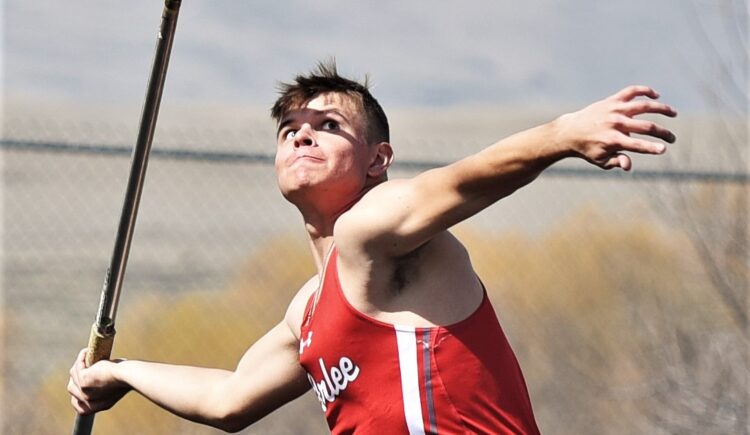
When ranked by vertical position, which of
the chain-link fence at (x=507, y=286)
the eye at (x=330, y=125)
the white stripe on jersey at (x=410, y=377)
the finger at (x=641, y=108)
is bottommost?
the chain-link fence at (x=507, y=286)

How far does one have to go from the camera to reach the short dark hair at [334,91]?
12.1ft

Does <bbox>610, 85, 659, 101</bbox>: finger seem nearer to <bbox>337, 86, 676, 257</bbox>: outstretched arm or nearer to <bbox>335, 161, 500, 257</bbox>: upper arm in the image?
<bbox>337, 86, 676, 257</bbox>: outstretched arm

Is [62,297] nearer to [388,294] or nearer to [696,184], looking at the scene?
[696,184]

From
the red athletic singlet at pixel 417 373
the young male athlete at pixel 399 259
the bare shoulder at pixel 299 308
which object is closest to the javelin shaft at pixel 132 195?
the young male athlete at pixel 399 259

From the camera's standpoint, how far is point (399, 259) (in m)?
3.23

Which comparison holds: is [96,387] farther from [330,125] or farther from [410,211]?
[410,211]

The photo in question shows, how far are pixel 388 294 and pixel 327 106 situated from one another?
0.65m

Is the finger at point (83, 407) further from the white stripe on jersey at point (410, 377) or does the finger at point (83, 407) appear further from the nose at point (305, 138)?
the white stripe on jersey at point (410, 377)

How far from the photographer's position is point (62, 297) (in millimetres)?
8055

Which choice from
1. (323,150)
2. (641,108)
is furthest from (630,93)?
(323,150)

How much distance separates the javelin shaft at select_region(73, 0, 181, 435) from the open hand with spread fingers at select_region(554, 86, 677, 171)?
1404 millimetres

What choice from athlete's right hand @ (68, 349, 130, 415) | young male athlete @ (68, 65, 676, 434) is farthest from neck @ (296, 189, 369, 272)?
athlete's right hand @ (68, 349, 130, 415)

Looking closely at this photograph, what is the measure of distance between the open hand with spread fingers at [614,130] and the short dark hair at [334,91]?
1.00 m

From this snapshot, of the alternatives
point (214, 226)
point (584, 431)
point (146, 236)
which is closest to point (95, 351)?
point (214, 226)
